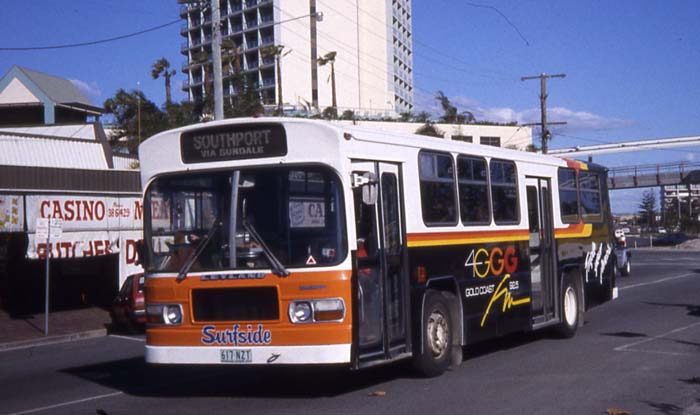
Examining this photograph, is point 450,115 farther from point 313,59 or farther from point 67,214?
point 67,214

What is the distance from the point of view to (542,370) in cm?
1188

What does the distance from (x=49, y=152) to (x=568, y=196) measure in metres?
18.9

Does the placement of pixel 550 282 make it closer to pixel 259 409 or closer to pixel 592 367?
pixel 592 367

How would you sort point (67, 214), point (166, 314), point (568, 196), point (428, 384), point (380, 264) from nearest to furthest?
point (166, 314) < point (380, 264) < point (428, 384) < point (568, 196) < point (67, 214)

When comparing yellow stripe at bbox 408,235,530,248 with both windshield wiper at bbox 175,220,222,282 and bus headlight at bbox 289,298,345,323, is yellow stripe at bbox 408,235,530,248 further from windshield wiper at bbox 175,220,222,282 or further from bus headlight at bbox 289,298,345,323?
windshield wiper at bbox 175,220,222,282

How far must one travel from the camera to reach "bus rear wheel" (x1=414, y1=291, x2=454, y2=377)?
11180 millimetres

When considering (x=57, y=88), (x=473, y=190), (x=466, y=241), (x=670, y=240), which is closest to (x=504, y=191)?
(x=473, y=190)

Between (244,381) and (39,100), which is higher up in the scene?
(39,100)

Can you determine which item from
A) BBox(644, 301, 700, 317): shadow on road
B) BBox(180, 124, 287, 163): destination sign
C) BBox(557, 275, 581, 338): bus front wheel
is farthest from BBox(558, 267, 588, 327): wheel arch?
BBox(180, 124, 287, 163): destination sign

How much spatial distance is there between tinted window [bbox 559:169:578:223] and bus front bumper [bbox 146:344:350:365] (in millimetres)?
7839

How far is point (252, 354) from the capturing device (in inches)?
381

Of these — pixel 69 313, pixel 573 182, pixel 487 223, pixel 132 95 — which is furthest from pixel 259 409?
pixel 132 95

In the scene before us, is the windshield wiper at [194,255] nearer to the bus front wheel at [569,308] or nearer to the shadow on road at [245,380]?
the shadow on road at [245,380]

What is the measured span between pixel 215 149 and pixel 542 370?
524 centimetres
